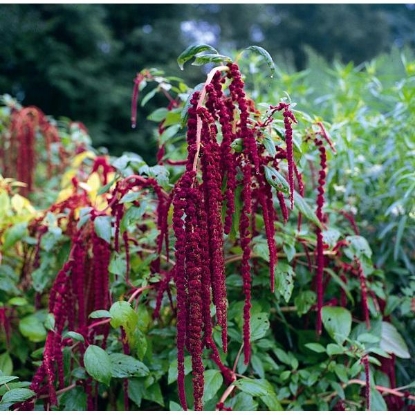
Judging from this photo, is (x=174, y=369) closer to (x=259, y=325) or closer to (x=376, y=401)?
(x=259, y=325)

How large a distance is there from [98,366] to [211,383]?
25 cm

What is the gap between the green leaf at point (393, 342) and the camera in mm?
1413

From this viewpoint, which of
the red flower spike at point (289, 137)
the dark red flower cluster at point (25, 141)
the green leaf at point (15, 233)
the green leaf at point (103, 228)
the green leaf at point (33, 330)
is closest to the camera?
the red flower spike at point (289, 137)

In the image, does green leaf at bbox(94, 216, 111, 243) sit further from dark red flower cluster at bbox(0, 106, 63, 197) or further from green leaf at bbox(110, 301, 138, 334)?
dark red flower cluster at bbox(0, 106, 63, 197)

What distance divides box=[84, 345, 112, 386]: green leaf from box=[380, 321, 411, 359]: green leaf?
0.75 meters

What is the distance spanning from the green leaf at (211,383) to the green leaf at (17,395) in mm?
358

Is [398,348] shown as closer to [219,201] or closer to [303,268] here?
[303,268]

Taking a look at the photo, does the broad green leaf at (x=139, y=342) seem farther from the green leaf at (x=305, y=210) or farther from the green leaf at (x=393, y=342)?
the green leaf at (x=393, y=342)

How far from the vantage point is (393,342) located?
1447 millimetres

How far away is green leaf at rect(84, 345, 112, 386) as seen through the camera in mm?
1077

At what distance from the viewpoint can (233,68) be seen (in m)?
1.09

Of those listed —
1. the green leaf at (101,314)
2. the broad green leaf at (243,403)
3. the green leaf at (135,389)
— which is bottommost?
the broad green leaf at (243,403)

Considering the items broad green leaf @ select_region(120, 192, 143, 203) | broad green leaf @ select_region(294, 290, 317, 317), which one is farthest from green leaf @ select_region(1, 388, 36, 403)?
broad green leaf @ select_region(294, 290, 317, 317)

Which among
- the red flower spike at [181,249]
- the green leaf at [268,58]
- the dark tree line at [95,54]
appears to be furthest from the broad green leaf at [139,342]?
the dark tree line at [95,54]
